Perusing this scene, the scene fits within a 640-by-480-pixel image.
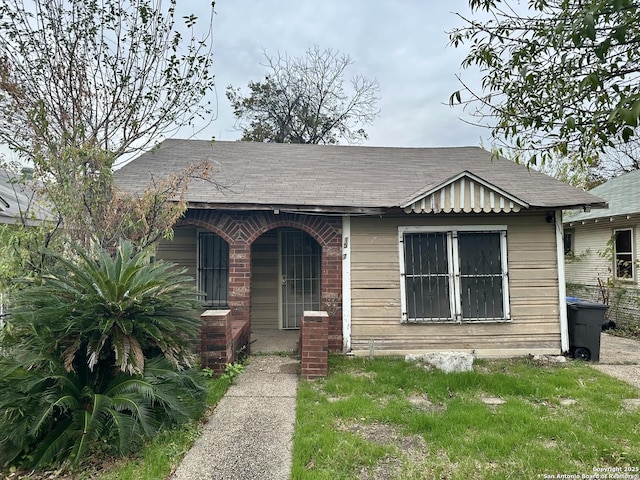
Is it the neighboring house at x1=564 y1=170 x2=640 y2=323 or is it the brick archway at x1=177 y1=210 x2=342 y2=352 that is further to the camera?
the neighboring house at x1=564 y1=170 x2=640 y2=323

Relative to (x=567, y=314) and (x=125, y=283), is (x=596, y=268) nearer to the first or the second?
(x=567, y=314)

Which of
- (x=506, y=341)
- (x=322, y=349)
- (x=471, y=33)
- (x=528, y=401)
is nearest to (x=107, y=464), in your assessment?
(x=322, y=349)

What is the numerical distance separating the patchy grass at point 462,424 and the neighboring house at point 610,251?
229 inches

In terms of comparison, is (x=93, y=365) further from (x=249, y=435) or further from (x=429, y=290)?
(x=429, y=290)

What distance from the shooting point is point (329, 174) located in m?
7.63

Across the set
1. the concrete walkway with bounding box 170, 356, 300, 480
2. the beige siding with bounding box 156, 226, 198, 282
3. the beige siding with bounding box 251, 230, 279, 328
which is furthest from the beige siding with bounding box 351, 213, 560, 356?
the beige siding with bounding box 156, 226, 198, 282

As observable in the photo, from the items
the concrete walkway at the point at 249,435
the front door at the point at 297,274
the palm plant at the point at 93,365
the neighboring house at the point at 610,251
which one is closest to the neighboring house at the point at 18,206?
the palm plant at the point at 93,365

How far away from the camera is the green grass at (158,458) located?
2773 mm

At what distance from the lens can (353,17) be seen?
327 inches

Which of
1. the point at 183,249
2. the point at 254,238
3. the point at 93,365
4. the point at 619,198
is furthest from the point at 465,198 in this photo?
the point at 619,198

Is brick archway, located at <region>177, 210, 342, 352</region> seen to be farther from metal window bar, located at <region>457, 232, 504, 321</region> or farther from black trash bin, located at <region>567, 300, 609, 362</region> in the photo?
black trash bin, located at <region>567, 300, 609, 362</region>

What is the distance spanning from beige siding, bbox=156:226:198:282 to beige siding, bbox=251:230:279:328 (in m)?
1.23

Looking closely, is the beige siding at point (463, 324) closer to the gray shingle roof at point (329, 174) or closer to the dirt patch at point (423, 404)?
the gray shingle roof at point (329, 174)

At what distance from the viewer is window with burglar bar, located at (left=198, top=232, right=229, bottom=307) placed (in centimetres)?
734
